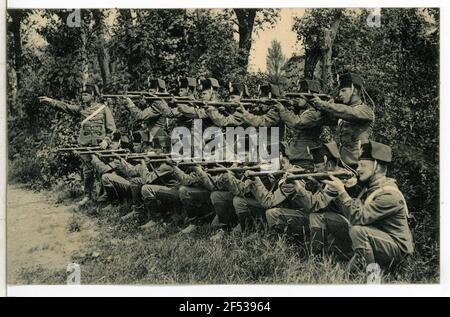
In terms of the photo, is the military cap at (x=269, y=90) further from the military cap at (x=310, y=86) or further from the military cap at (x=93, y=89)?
the military cap at (x=93, y=89)

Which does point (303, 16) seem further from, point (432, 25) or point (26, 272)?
point (26, 272)

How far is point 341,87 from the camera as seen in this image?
716 centimetres

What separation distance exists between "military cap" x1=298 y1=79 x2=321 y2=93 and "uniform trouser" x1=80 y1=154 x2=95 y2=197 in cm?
309

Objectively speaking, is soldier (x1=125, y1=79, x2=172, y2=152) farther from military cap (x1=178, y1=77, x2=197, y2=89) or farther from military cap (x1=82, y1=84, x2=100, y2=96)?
military cap (x1=82, y1=84, x2=100, y2=96)

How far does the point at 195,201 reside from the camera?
24.7 ft

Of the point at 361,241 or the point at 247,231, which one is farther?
the point at 247,231

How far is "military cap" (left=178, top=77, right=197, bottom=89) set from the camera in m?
7.78

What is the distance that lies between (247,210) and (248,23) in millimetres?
2390

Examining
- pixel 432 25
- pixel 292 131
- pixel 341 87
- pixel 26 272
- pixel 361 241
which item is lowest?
pixel 26 272

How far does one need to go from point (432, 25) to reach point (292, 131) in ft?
7.09

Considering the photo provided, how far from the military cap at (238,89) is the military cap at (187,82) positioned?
0.49 metres

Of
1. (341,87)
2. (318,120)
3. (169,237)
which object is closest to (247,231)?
(169,237)

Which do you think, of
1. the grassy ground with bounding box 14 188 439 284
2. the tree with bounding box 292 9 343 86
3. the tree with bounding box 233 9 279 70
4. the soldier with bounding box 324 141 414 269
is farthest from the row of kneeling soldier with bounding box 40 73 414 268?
the tree with bounding box 233 9 279 70

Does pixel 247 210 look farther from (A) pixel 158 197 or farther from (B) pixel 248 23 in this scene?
(B) pixel 248 23
